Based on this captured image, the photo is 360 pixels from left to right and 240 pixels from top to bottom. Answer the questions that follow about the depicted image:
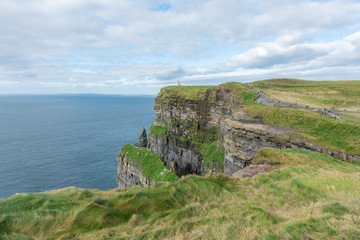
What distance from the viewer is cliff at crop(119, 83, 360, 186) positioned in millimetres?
22358

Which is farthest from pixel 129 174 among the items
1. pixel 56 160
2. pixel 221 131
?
pixel 56 160

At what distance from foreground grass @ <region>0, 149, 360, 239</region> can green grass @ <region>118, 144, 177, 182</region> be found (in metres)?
25.9

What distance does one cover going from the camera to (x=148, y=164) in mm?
40906

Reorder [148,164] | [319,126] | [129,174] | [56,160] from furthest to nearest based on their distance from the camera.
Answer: [56,160] < [129,174] < [148,164] < [319,126]

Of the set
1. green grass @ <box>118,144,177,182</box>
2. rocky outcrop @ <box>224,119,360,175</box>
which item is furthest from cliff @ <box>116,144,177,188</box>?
rocky outcrop @ <box>224,119,360,175</box>

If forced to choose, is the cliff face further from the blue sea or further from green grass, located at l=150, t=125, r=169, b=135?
the blue sea

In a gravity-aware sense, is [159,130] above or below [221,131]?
below

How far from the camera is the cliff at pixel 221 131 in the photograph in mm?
22358

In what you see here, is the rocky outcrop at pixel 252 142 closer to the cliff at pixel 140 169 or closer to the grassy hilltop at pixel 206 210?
the grassy hilltop at pixel 206 210

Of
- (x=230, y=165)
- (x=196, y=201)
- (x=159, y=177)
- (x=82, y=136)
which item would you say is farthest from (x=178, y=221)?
(x=82, y=136)

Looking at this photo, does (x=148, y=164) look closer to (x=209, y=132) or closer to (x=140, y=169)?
(x=140, y=169)

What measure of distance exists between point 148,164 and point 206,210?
34.0 metres

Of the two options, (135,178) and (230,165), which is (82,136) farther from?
(230,165)

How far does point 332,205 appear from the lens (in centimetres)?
869
